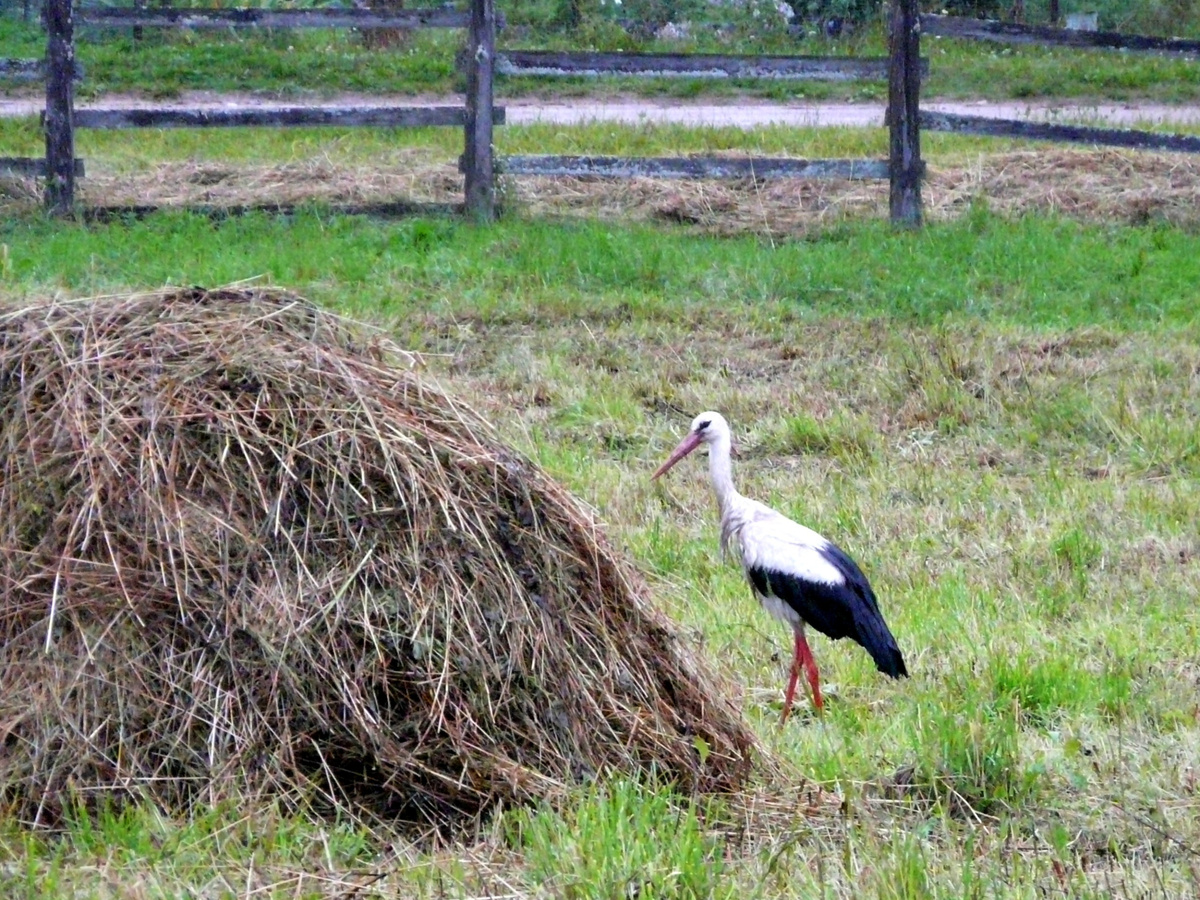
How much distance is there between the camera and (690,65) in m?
12.7

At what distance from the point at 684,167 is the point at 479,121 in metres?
1.57

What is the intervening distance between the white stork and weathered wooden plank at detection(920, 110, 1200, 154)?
7263mm

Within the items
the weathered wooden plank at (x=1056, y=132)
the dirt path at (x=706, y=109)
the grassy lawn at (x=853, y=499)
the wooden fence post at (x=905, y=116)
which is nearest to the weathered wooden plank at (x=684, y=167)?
the wooden fence post at (x=905, y=116)

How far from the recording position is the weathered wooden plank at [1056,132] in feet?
40.9

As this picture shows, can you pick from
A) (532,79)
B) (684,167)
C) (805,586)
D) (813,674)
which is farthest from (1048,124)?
(532,79)

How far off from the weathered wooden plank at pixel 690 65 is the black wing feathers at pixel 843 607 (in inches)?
291

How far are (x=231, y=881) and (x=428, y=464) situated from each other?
121cm

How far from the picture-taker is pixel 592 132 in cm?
1570

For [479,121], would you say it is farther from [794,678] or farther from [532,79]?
[532,79]

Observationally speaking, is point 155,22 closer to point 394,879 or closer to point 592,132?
point 592,132

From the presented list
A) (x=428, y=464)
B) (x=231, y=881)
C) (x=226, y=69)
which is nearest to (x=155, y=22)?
(x=226, y=69)

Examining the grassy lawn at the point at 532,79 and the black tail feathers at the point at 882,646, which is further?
the grassy lawn at the point at 532,79

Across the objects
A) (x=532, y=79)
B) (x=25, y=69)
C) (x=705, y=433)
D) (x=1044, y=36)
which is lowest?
(x=705, y=433)

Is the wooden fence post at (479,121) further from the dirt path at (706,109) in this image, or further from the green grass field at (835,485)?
the dirt path at (706,109)
